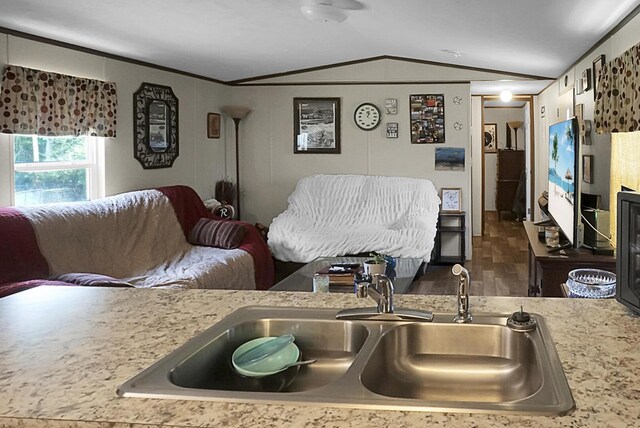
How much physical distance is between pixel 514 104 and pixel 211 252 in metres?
8.05

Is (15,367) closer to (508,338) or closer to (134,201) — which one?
(508,338)

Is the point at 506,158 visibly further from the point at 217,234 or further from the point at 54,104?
the point at 54,104

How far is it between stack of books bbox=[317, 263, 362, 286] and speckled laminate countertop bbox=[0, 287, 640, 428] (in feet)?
8.03

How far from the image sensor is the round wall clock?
24.4 feet

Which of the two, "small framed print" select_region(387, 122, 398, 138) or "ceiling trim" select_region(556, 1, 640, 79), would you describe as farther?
"small framed print" select_region(387, 122, 398, 138)

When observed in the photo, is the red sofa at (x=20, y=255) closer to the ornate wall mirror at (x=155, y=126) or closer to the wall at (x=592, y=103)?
the ornate wall mirror at (x=155, y=126)

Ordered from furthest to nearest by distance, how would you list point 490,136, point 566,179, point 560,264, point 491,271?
point 490,136 → point 491,271 → point 566,179 → point 560,264

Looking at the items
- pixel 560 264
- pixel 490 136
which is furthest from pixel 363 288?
pixel 490 136

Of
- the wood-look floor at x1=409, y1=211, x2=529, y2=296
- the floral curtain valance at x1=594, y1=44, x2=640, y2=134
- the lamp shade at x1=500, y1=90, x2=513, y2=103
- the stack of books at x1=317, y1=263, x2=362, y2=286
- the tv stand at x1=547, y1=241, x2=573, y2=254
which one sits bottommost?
the wood-look floor at x1=409, y1=211, x2=529, y2=296

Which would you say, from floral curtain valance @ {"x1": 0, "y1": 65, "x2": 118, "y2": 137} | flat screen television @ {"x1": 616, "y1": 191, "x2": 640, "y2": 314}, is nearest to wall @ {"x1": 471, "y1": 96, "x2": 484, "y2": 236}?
floral curtain valance @ {"x1": 0, "y1": 65, "x2": 118, "y2": 137}

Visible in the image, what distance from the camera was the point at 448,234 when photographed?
7.36 meters

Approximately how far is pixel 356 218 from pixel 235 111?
1897mm

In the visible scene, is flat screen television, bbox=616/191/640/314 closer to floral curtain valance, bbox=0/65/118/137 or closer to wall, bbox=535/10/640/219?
wall, bbox=535/10/640/219

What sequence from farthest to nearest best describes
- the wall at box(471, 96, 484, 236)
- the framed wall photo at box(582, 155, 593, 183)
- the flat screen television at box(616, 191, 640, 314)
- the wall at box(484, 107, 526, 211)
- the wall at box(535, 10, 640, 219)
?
the wall at box(484, 107, 526, 211), the wall at box(471, 96, 484, 236), the framed wall photo at box(582, 155, 593, 183), the wall at box(535, 10, 640, 219), the flat screen television at box(616, 191, 640, 314)
